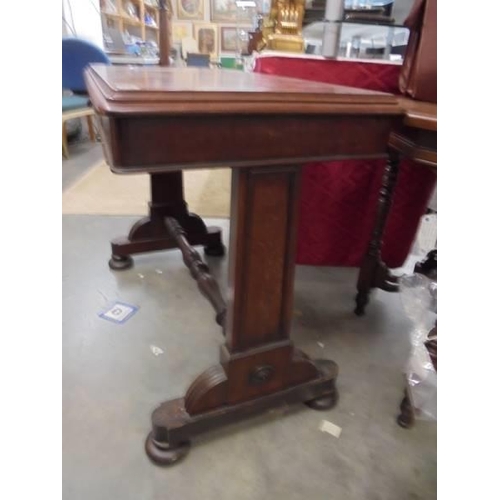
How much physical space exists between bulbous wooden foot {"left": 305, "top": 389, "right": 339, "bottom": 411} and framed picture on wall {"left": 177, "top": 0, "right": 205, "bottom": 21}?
534cm

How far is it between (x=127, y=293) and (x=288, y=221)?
2.71ft

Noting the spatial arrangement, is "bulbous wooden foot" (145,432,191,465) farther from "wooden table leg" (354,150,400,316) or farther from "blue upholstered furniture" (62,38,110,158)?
"blue upholstered furniture" (62,38,110,158)

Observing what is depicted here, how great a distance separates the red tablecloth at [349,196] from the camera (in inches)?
47.8

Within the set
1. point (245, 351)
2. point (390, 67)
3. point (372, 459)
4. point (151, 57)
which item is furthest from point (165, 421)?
point (151, 57)

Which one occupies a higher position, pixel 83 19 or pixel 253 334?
pixel 83 19

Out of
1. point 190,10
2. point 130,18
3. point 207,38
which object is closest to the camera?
point 130,18

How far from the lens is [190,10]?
16.4 ft

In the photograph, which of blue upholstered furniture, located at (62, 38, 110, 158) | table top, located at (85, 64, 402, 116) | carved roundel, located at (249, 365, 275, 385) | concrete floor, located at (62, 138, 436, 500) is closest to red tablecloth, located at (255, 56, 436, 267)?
concrete floor, located at (62, 138, 436, 500)

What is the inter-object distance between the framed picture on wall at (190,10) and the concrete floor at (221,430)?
469 cm

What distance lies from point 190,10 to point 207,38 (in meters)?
0.38

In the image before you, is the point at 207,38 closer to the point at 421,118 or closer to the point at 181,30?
Result: the point at 181,30

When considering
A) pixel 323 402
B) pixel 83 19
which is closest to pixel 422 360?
pixel 323 402

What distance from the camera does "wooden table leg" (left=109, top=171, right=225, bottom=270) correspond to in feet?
4.99

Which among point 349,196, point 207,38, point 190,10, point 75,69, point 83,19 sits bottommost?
point 349,196
